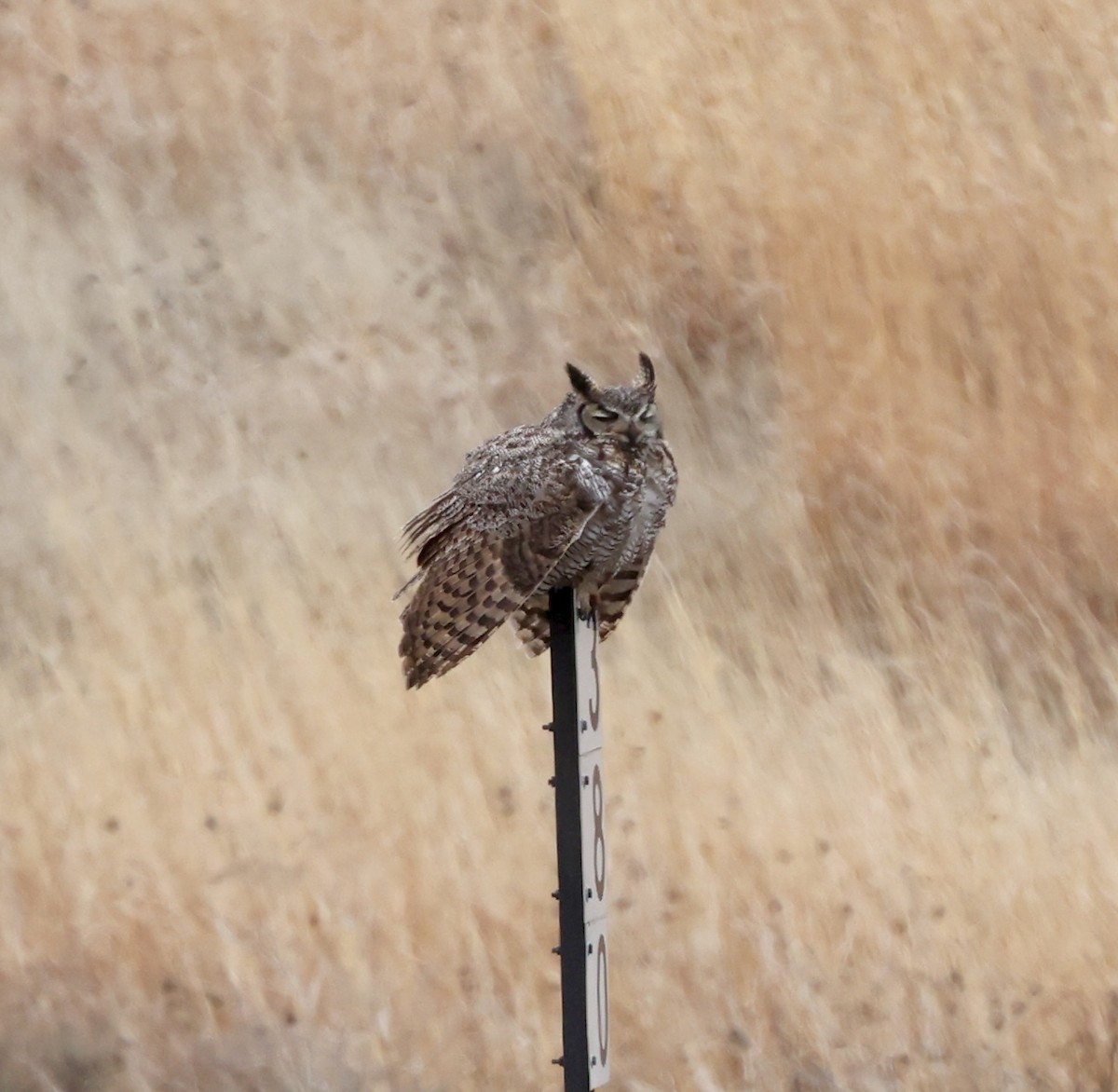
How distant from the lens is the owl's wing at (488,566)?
3389 millimetres

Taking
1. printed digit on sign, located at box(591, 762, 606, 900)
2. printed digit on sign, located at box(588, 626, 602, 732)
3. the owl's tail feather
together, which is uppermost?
the owl's tail feather

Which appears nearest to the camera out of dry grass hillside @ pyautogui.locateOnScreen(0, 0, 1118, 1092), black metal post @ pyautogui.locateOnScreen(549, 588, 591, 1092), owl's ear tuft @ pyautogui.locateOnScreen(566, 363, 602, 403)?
black metal post @ pyautogui.locateOnScreen(549, 588, 591, 1092)

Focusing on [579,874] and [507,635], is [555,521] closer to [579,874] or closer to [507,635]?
[579,874]

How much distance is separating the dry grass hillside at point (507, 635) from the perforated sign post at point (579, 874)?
118 inches

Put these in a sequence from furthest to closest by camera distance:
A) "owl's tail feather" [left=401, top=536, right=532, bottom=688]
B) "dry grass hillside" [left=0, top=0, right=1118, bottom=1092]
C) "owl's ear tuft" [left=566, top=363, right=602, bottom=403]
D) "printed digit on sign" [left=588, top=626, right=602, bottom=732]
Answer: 1. "dry grass hillside" [left=0, top=0, right=1118, bottom=1092]
2. "owl's tail feather" [left=401, top=536, right=532, bottom=688]
3. "owl's ear tuft" [left=566, top=363, right=602, bottom=403]
4. "printed digit on sign" [left=588, top=626, right=602, bottom=732]

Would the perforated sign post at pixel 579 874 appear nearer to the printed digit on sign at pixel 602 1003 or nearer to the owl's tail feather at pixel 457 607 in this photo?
the printed digit on sign at pixel 602 1003

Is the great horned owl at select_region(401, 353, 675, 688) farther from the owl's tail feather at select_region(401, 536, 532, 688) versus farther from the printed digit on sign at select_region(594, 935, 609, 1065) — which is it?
the printed digit on sign at select_region(594, 935, 609, 1065)

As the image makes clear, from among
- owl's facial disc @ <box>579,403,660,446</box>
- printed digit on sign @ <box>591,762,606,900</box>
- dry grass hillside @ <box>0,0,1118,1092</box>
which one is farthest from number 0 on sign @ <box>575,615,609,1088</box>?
dry grass hillside @ <box>0,0,1118,1092</box>

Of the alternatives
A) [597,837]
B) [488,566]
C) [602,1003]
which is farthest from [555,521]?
[602,1003]

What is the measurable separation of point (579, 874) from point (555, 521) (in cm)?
78

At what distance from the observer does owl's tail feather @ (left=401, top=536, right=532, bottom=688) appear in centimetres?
343

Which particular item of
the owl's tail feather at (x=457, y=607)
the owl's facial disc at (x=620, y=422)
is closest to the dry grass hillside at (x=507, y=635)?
the owl's tail feather at (x=457, y=607)

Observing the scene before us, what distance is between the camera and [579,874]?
2924 mm

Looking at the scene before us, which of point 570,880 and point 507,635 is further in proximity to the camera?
point 507,635
